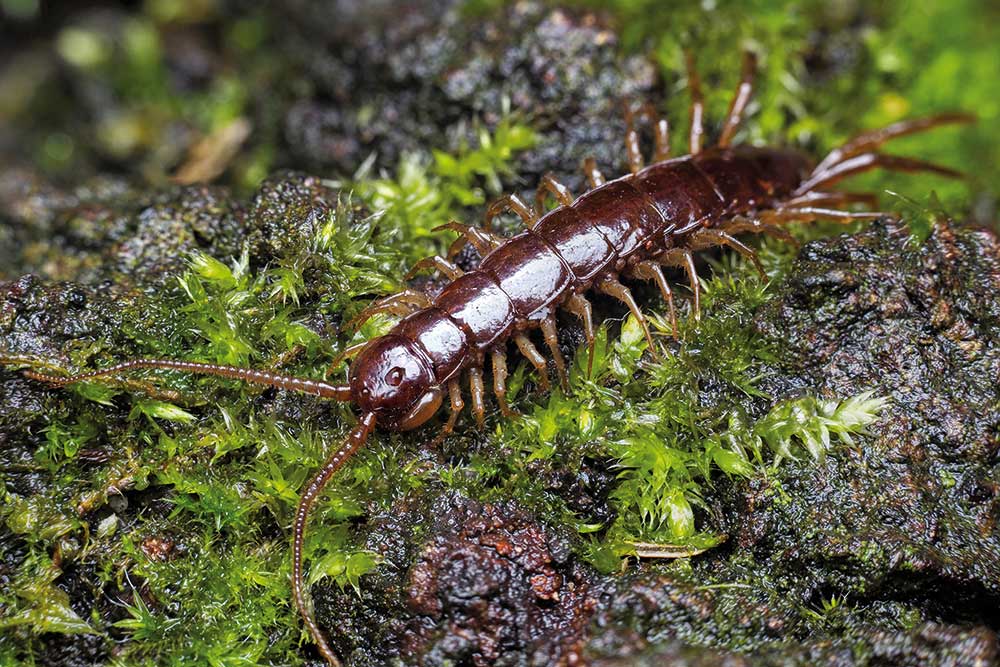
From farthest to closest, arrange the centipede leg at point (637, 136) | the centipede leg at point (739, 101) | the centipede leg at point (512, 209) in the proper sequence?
the centipede leg at point (739, 101) → the centipede leg at point (637, 136) → the centipede leg at point (512, 209)

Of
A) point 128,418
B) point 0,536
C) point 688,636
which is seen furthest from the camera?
point 128,418

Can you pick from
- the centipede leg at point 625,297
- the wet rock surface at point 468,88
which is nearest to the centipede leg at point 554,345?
the centipede leg at point 625,297

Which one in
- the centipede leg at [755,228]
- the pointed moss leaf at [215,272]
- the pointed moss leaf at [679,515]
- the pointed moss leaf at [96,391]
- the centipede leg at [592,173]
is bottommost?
the pointed moss leaf at [679,515]

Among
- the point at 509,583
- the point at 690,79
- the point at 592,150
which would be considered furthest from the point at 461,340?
the point at 690,79

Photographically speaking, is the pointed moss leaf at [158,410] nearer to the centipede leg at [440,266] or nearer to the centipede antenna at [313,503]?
the centipede antenna at [313,503]

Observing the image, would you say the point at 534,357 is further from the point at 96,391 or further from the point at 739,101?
the point at 739,101

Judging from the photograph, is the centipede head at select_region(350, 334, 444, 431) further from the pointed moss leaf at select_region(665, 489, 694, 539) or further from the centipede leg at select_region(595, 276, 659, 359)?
the pointed moss leaf at select_region(665, 489, 694, 539)

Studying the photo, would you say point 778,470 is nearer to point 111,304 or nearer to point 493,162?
point 493,162
